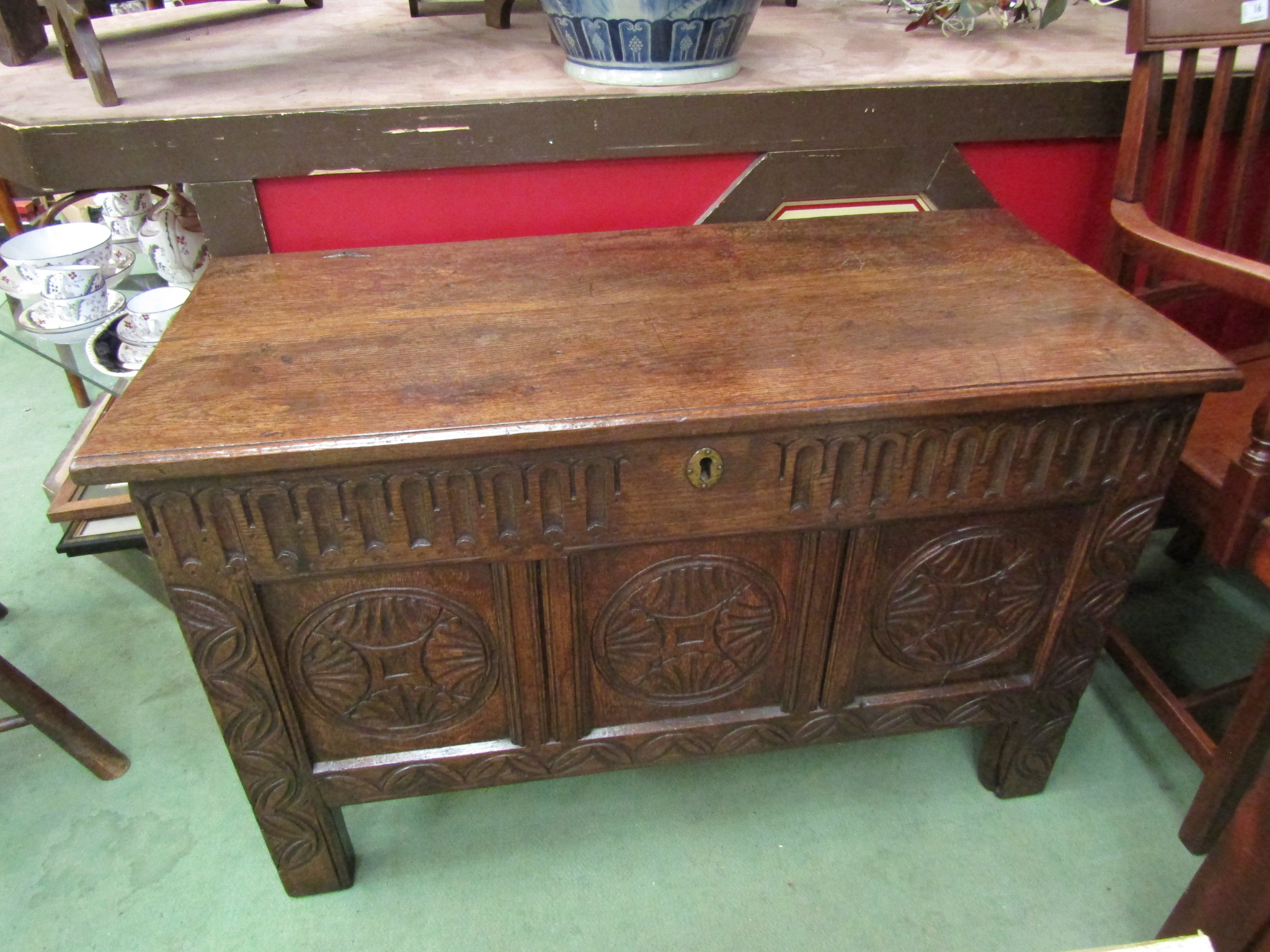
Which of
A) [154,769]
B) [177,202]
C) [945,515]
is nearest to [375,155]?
[177,202]

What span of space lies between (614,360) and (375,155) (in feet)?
1.82

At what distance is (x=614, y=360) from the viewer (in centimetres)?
98

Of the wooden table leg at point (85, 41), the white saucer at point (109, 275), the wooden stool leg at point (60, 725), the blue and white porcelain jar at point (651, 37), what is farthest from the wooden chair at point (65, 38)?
the wooden stool leg at point (60, 725)

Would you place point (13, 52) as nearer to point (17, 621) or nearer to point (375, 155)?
point (375, 155)

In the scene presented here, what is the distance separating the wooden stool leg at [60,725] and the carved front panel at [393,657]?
57cm

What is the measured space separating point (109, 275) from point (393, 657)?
99 cm

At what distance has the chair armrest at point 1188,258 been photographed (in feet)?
3.63

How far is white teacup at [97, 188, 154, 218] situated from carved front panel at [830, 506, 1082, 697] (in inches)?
62.8

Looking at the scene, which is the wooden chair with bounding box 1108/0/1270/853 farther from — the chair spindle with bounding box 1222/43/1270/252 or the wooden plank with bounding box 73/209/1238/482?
the wooden plank with bounding box 73/209/1238/482

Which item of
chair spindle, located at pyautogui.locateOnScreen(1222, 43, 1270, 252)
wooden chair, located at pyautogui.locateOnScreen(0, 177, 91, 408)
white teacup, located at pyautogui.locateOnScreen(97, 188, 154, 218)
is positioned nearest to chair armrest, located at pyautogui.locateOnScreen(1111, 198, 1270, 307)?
chair spindle, located at pyautogui.locateOnScreen(1222, 43, 1270, 252)

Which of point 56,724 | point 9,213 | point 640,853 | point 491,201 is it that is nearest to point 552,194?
point 491,201

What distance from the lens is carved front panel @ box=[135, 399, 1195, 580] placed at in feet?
2.96

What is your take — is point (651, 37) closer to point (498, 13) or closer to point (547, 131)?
point (547, 131)

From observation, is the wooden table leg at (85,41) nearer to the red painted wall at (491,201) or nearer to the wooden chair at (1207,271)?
the red painted wall at (491,201)
